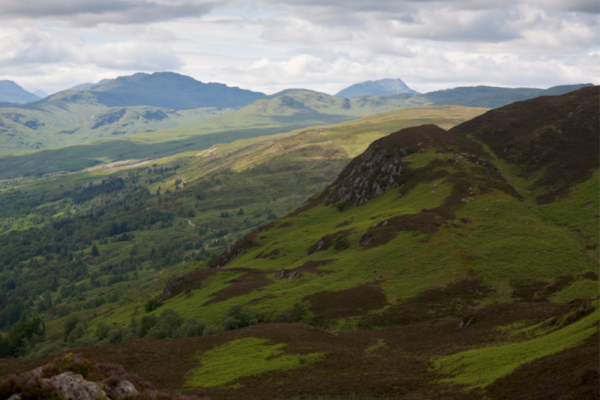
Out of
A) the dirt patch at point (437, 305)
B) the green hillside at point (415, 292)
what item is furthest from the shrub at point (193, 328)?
the dirt patch at point (437, 305)

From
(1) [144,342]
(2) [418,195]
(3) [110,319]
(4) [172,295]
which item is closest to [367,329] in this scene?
(1) [144,342]

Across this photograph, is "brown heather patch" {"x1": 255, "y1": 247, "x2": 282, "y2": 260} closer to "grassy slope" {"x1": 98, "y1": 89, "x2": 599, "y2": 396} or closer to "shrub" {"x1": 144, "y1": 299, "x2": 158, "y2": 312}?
"grassy slope" {"x1": 98, "y1": 89, "x2": 599, "y2": 396}

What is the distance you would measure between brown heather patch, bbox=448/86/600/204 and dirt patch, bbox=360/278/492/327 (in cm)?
6339

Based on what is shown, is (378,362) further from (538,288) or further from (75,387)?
(538,288)

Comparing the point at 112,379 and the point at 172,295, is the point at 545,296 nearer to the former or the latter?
the point at 112,379

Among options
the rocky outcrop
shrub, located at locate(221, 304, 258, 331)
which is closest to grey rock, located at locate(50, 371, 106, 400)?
the rocky outcrop

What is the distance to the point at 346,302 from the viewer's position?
93875 mm

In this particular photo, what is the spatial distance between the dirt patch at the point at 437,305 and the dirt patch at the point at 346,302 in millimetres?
3665

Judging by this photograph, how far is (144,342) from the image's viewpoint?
83.0 meters

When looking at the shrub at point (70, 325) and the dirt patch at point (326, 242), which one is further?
the shrub at point (70, 325)

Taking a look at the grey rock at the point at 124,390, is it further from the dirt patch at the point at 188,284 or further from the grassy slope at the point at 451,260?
the dirt patch at the point at 188,284

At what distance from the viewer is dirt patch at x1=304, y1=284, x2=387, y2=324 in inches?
3538

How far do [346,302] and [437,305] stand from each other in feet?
65.8

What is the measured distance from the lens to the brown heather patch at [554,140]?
141375mm
